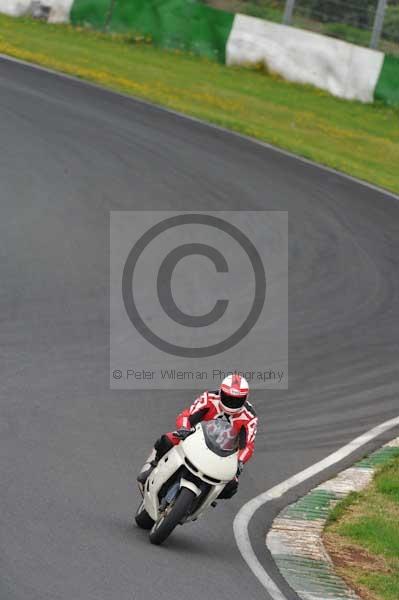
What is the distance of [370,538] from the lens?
10242 mm

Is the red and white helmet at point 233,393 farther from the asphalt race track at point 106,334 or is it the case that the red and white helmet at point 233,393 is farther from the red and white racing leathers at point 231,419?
the asphalt race track at point 106,334

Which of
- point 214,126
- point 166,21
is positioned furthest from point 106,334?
point 166,21

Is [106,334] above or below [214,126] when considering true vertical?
above

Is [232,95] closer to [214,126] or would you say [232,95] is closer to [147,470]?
[214,126]

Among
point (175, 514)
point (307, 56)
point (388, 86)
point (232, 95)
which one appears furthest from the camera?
point (307, 56)

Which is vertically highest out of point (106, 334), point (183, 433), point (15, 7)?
point (183, 433)

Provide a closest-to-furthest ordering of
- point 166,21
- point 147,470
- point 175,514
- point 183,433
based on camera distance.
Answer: point 175,514 → point 183,433 → point 147,470 → point 166,21

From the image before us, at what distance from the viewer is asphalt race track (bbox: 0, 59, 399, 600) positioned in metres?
8.56

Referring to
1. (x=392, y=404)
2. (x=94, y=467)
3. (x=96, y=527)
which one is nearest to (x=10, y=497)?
(x=96, y=527)

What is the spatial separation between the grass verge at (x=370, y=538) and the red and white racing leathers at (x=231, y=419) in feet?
3.97

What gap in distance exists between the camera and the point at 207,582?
27.3 feet

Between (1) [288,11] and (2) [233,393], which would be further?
(1) [288,11]

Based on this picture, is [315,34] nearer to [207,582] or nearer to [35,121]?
[35,121]

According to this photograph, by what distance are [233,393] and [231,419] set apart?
0.32 m
